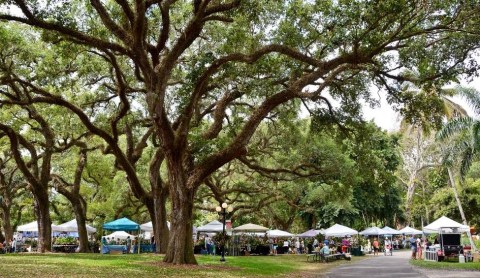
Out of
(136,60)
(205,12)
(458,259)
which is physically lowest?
(458,259)

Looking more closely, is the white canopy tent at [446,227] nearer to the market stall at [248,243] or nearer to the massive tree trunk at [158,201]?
the market stall at [248,243]

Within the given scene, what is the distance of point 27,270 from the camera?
12.7 metres

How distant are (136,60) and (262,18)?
408 cm

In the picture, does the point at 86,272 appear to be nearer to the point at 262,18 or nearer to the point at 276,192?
the point at 262,18

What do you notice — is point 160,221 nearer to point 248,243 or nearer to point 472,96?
point 248,243

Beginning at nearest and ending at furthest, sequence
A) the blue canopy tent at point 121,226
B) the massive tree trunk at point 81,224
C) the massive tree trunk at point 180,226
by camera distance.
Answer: the massive tree trunk at point 180,226
the massive tree trunk at point 81,224
the blue canopy tent at point 121,226

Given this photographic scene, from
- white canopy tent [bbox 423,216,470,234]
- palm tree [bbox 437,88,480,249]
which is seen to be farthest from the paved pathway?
palm tree [bbox 437,88,480,249]

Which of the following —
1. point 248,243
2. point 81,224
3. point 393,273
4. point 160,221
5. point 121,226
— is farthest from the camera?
point 248,243

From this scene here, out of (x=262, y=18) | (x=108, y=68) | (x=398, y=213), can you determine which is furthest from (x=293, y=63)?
(x=398, y=213)

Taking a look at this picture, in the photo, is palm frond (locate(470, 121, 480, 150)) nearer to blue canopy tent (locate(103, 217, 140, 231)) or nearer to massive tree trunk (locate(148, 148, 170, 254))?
massive tree trunk (locate(148, 148, 170, 254))

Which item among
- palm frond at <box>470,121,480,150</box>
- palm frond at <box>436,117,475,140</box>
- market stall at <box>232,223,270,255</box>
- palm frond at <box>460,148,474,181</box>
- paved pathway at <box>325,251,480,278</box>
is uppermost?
palm frond at <box>436,117,475,140</box>

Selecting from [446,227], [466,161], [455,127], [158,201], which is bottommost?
[446,227]

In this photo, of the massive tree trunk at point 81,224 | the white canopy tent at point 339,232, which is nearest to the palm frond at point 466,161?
the white canopy tent at point 339,232

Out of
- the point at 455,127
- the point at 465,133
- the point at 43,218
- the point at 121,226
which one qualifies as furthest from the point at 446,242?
the point at 43,218
